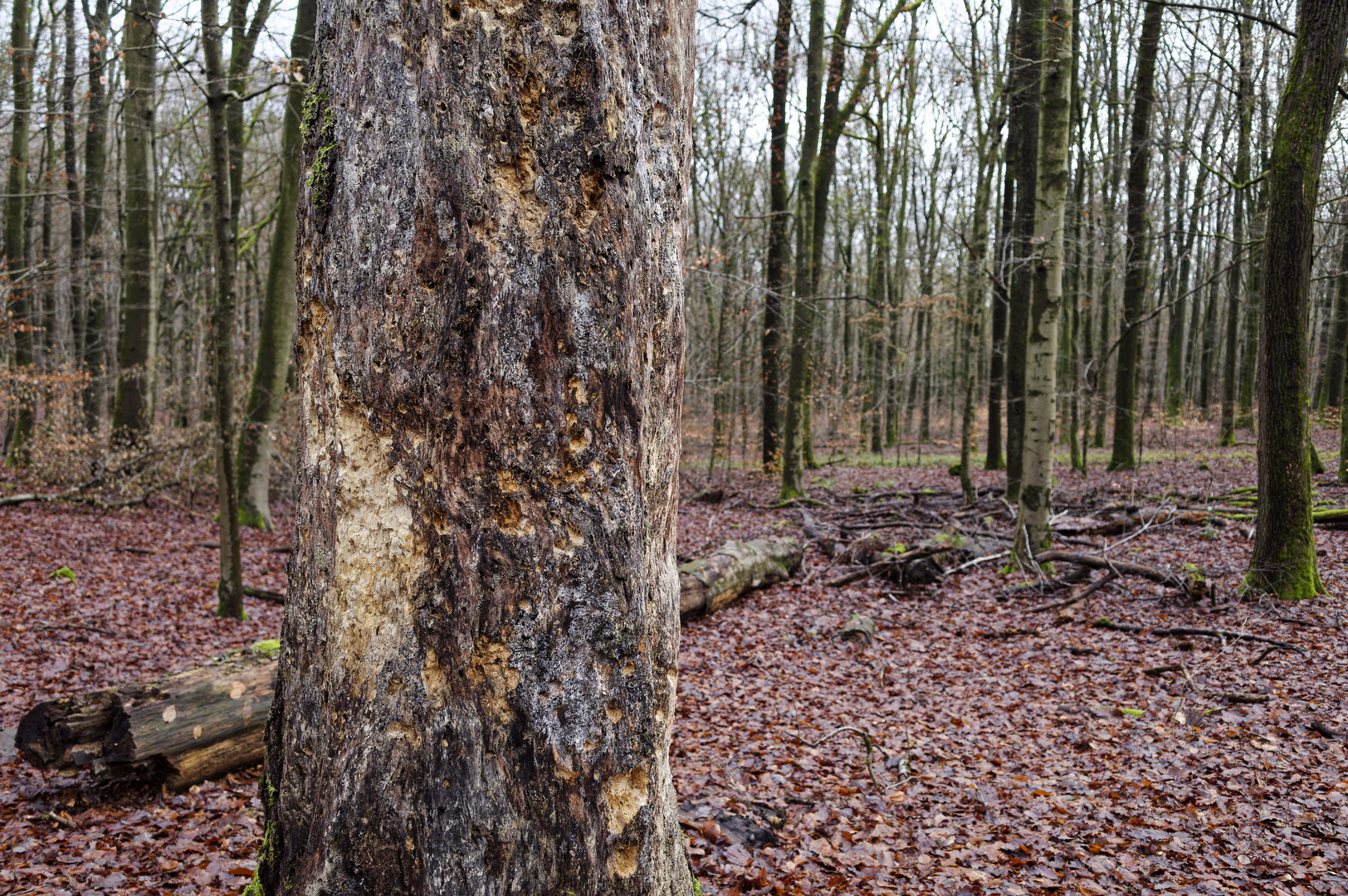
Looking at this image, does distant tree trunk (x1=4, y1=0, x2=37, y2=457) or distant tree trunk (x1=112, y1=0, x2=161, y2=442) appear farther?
distant tree trunk (x1=4, y1=0, x2=37, y2=457)

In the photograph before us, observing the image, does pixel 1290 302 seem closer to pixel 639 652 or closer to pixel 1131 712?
pixel 1131 712

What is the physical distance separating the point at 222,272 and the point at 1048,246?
7.82 meters

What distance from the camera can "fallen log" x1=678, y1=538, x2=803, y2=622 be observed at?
25.9 ft

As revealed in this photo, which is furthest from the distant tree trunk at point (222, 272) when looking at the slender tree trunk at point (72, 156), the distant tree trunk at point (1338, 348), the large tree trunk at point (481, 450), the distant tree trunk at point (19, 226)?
the distant tree trunk at point (1338, 348)

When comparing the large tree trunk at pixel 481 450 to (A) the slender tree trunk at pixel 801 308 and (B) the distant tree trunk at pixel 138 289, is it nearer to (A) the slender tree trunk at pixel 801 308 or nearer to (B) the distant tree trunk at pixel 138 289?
(A) the slender tree trunk at pixel 801 308

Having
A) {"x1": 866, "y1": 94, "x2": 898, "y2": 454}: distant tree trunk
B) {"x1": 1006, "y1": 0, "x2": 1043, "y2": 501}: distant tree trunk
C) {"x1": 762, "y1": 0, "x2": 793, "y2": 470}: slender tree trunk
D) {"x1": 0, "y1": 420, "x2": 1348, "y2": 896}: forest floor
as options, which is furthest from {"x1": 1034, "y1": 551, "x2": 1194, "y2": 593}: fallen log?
{"x1": 866, "y1": 94, "x2": 898, "y2": 454}: distant tree trunk

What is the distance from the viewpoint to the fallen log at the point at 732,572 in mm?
7906

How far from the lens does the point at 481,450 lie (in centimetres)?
182

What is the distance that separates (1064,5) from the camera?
7.86 m

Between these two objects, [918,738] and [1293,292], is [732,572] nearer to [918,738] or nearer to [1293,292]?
[918,738]

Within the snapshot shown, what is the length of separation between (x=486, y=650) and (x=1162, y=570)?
→ 7.97m

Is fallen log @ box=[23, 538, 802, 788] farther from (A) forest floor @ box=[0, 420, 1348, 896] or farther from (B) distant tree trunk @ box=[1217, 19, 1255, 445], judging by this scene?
(B) distant tree trunk @ box=[1217, 19, 1255, 445]

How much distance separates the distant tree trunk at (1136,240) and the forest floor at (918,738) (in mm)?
7037

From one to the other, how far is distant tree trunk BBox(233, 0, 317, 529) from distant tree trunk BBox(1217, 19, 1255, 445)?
15.0 meters
